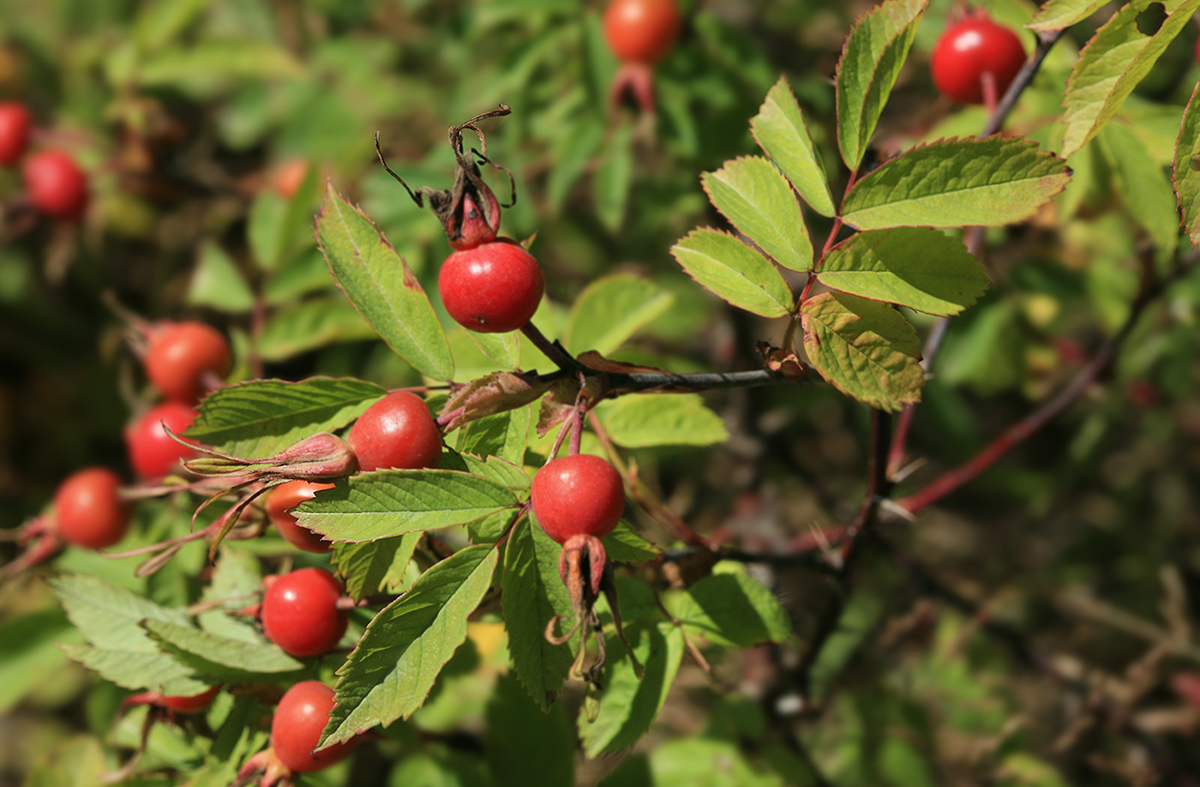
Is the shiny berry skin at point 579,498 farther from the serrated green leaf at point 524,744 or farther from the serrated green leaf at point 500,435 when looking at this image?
the serrated green leaf at point 524,744

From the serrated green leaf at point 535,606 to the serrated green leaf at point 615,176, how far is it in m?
1.35

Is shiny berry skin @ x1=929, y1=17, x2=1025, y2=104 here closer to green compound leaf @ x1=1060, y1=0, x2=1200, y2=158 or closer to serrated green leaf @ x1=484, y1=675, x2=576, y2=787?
green compound leaf @ x1=1060, y1=0, x2=1200, y2=158

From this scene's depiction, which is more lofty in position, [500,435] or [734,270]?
[734,270]

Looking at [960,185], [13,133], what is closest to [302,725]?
[960,185]

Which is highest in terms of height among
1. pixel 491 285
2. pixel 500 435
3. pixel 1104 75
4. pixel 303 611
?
pixel 1104 75

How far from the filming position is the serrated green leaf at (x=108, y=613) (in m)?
1.29

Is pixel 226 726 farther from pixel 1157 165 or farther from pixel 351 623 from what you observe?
pixel 1157 165

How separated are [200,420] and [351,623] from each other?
388 millimetres

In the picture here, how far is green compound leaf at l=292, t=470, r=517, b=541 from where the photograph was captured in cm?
91

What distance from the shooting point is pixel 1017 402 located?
3.23 metres

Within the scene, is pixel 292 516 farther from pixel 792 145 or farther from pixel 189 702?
pixel 792 145

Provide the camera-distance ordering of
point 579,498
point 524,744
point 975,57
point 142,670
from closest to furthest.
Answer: point 579,498 → point 142,670 → point 975,57 → point 524,744

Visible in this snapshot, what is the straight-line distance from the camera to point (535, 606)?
99cm

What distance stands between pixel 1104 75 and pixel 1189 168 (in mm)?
166
